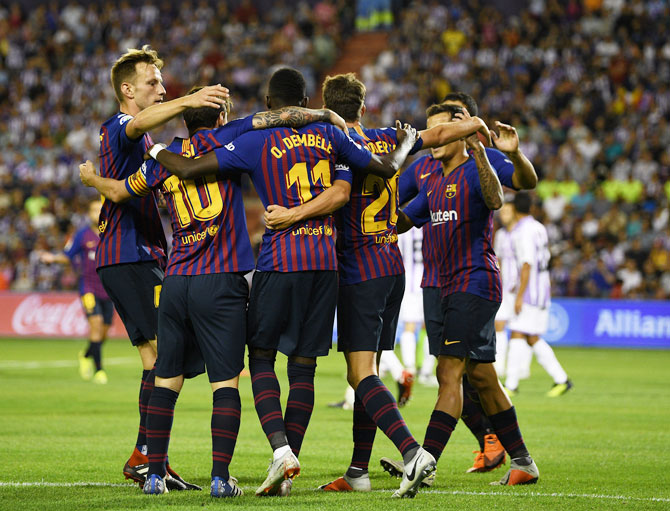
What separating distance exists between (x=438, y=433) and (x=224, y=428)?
1414 mm

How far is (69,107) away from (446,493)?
2868 cm

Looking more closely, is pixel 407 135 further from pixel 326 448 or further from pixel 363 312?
pixel 326 448

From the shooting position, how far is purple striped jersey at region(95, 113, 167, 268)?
6.88 meters

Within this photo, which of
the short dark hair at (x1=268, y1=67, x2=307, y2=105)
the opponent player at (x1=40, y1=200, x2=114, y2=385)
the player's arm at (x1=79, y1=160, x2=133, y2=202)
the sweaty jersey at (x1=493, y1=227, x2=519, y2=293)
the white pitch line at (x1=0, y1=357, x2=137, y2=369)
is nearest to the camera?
the short dark hair at (x1=268, y1=67, x2=307, y2=105)

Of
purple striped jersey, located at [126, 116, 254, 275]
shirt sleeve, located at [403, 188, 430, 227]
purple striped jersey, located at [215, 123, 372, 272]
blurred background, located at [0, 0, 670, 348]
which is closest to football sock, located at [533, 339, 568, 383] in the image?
shirt sleeve, located at [403, 188, 430, 227]

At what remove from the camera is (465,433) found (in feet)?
33.0

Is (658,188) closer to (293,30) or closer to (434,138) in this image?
(293,30)

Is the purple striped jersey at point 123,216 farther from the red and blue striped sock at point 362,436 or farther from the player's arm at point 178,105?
the red and blue striped sock at point 362,436

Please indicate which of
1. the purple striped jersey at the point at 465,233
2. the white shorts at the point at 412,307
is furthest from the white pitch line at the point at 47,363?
the purple striped jersey at the point at 465,233

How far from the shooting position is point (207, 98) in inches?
241

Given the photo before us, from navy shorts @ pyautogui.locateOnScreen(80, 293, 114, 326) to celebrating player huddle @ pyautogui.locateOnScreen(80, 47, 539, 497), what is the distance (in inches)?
321

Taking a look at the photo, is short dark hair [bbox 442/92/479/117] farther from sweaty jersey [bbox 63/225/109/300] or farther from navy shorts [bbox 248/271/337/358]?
sweaty jersey [bbox 63/225/109/300]

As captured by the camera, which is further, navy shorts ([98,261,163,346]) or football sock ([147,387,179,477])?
navy shorts ([98,261,163,346])

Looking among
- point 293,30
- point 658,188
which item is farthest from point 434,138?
point 293,30
